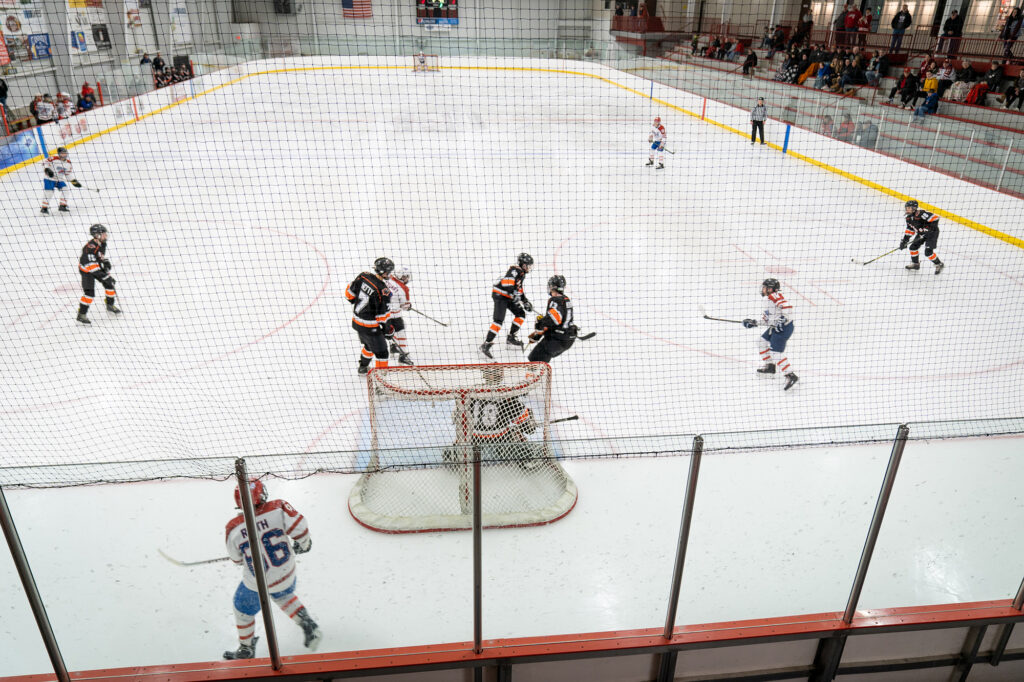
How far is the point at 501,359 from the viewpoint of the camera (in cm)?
535

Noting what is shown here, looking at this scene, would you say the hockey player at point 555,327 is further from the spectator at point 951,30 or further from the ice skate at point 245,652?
the spectator at point 951,30

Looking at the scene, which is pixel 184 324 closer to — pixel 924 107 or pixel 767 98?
pixel 924 107

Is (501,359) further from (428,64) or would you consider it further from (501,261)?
(428,64)

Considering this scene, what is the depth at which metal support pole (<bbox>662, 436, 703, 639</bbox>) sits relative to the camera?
6.66 ft

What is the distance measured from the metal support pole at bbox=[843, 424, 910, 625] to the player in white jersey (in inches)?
131

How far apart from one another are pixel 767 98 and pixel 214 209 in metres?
10.4

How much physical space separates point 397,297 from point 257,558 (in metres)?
2.97

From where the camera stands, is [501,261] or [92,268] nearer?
[92,268]

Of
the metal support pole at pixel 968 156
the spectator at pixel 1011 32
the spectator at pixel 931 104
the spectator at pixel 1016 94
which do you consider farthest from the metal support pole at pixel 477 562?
the spectator at pixel 1011 32

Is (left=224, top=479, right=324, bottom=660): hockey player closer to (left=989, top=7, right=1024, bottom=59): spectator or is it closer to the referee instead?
the referee

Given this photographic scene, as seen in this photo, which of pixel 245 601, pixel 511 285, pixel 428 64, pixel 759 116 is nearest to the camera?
pixel 245 601

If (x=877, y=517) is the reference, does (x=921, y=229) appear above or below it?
below

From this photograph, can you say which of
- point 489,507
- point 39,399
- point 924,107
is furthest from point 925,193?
point 39,399

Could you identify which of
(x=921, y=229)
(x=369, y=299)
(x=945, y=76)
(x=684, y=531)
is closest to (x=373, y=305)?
(x=369, y=299)
